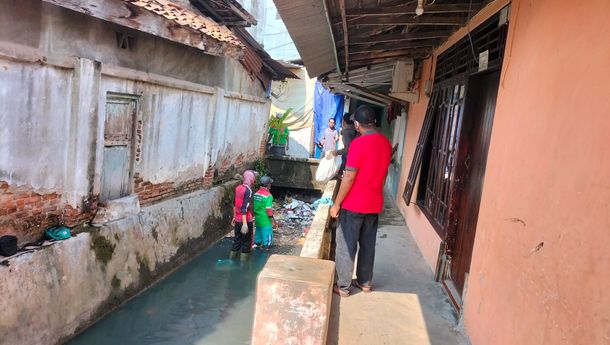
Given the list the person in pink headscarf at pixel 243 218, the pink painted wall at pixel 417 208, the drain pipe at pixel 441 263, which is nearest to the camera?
the drain pipe at pixel 441 263

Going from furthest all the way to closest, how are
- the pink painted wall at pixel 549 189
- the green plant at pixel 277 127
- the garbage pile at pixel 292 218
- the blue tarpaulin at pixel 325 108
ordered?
the blue tarpaulin at pixel 325 108 → the green plant at pixel 277 127 → the garbage pile at pixel 292 218 → the pink painted wall at pixel 549 189

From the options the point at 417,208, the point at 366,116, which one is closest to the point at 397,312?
the point at 366,116

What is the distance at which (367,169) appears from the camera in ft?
13.4

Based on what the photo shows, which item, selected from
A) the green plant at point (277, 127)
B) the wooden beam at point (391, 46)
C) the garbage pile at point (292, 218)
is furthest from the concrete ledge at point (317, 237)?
the green plant at point (277, 127)

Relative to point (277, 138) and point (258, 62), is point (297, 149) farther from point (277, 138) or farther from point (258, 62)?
point (258, 62)

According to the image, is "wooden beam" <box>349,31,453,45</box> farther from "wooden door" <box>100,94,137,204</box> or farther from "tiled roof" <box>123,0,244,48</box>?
"wooden door" <box>100,94,137,204</box>

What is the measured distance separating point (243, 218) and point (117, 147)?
2814 mm

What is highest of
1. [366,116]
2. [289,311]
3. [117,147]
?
[366,116]

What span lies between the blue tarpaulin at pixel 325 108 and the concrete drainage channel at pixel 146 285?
9.10 meters

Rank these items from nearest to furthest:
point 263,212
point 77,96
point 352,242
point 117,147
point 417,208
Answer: point 352,242
point 77,96
point 417,208
point 117,147
point 263,212

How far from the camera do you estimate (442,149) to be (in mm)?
5848

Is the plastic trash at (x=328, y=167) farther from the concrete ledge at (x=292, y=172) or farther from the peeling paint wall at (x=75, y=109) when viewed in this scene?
the concrete ledge at (x=292, y=172)

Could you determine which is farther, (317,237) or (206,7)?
(206,7)

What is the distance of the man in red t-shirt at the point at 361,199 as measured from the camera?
160 inches
